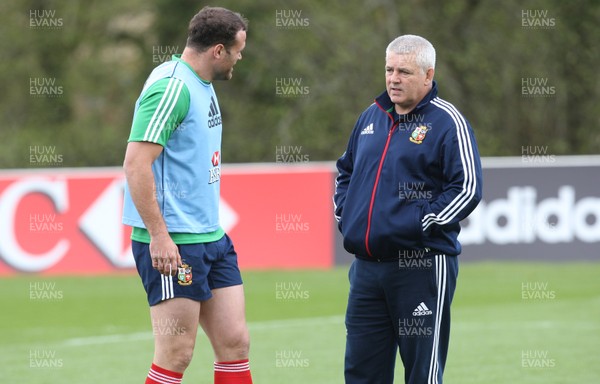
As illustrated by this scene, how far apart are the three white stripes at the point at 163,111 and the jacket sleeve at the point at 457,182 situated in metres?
1.35

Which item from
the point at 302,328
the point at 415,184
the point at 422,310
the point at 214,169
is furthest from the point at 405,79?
the point at 302,328

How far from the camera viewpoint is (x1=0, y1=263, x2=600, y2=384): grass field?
326 inches

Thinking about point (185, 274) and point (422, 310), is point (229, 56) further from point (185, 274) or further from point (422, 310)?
point (422, 310)

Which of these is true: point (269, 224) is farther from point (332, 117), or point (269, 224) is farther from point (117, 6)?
point (117, 6)

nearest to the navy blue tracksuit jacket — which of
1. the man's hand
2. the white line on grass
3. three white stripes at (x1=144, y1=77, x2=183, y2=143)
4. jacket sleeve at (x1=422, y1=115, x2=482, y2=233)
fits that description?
jacket sleeve at (x1=422, y1=115, x2=482, y2=233)

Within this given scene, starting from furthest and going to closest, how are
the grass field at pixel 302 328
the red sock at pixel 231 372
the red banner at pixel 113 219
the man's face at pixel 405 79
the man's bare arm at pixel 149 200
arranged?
the red banner at pixel 113 219
the grass field at pixel 302 328
the red sock at pixel 231 372
the man's face at pixel 405 79
the man's bare arm at pixel 149 200

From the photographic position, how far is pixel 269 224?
49.2 ft

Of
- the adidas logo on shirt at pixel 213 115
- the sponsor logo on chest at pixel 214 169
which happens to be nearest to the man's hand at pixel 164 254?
the sponsor logo on chest at pixel 214 169

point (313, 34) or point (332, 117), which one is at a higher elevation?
point (313, 34)

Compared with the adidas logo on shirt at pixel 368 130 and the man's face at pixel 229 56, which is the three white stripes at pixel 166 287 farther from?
the adidas logo on shirt at pixel 368 130

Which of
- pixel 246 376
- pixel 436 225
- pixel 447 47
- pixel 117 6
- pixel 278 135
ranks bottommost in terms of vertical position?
pixel 246 376

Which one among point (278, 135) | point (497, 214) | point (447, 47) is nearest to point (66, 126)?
point (278, 135)

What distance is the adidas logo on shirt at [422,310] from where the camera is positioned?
207 inches

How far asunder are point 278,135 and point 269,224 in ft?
28.2
